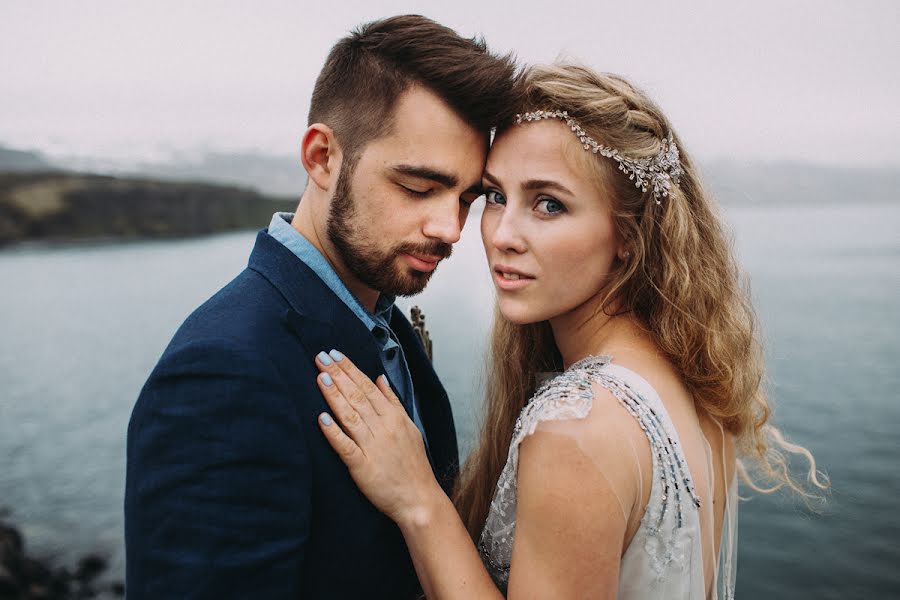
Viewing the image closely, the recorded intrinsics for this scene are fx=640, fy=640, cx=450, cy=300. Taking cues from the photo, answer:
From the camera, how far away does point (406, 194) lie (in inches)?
89.1

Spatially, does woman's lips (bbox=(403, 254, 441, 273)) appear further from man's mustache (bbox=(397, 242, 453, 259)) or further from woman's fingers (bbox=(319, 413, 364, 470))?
woman's fingers (bbox=(319, 413, 364, 470))

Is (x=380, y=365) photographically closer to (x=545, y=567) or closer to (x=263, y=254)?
(x=263, y=254)

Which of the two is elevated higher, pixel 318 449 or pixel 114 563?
pixel 318 449

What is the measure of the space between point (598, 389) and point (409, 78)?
1271 millimetres

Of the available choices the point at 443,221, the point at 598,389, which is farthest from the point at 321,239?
the point at 598,389

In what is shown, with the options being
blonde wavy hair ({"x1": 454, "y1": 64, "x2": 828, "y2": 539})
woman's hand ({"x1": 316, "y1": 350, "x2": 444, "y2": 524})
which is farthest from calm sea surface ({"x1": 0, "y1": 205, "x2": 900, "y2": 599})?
woman's hand ({"x1": 316, "y1": 350, "x2": 444, "y2": 524})

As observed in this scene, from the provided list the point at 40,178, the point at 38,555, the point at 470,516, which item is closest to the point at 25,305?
the point at 40,178

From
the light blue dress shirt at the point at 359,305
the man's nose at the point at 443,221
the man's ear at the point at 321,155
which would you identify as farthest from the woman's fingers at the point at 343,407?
the man's ear at the point at 321,155

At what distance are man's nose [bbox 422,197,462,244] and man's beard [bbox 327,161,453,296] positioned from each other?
42 millimetres

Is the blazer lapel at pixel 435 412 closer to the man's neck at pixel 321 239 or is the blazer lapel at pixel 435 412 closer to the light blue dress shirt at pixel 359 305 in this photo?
the light blue dress shirt at pixel 359 305

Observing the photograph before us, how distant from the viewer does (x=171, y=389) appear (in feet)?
5.57

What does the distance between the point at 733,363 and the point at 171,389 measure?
75.0 inches

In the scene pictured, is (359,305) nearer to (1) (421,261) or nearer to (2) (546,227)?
(1) (421,261)

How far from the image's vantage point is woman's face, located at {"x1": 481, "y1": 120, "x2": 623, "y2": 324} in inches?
84.1
